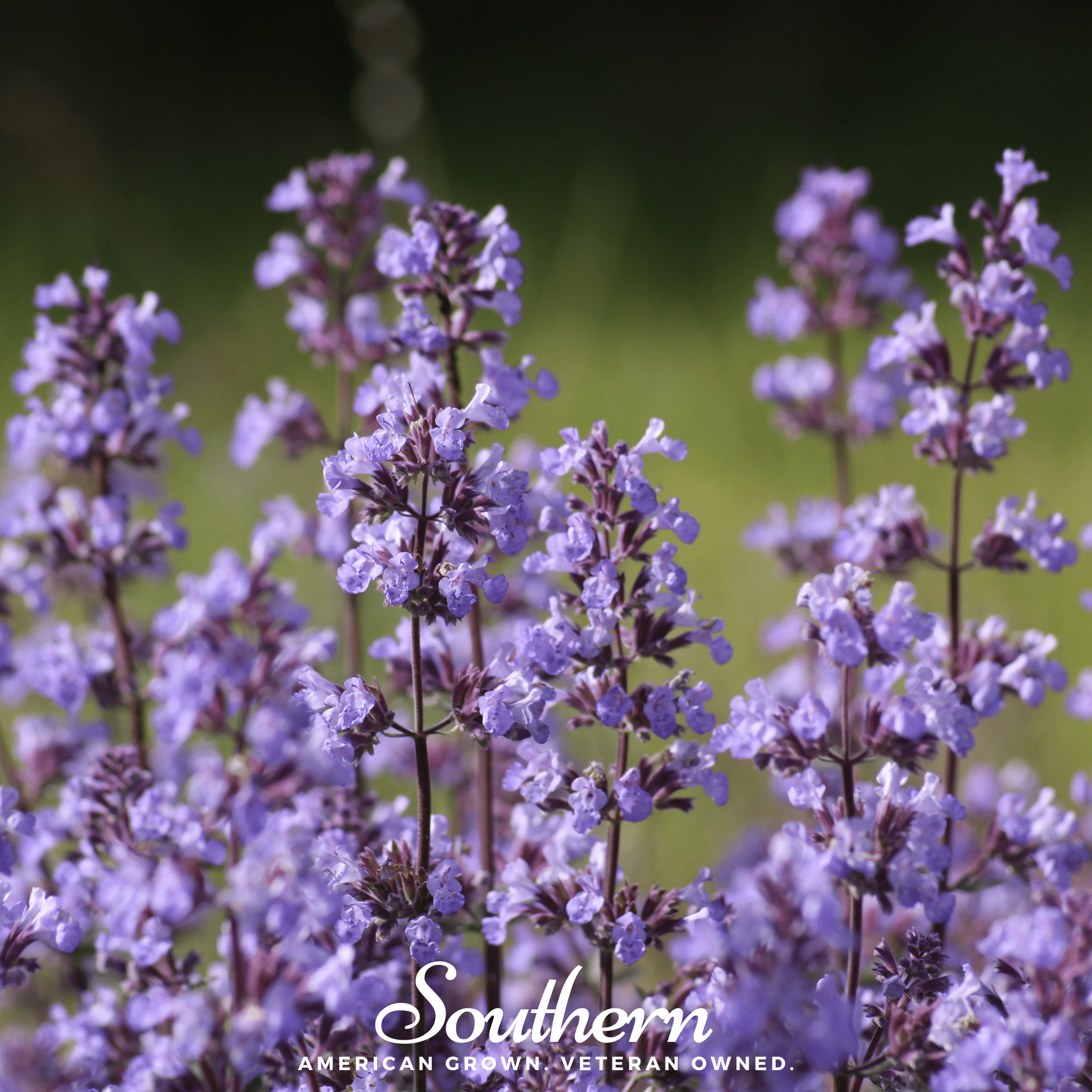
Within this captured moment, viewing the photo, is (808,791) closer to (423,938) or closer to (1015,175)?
(423,938)

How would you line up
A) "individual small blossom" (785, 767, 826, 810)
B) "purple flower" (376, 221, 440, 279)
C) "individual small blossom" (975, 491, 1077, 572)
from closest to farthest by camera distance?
"individual small blossom" (785, 767, 826, 810) → "purple flower" (376, 221, 440, 279) → "individual small blossom" (975, 491, 1077, 572)

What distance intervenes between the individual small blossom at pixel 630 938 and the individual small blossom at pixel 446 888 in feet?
0.72

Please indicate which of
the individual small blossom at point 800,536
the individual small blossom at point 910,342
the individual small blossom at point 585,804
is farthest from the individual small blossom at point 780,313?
the individual small blossom at point 585,804

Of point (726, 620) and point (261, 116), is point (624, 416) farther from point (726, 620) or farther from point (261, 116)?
point (261, 116)

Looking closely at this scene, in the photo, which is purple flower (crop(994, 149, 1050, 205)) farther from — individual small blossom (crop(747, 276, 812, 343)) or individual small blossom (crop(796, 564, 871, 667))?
individual small blossom (crop(747, 276, 812, 343))

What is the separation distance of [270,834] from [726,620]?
3.76 metres

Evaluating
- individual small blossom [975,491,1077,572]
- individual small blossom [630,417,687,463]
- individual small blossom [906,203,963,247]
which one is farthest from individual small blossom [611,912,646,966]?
individual small blossom [906,203,963,247]

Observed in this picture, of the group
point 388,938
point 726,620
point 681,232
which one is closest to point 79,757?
point 388,938

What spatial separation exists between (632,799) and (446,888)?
280 millimetres

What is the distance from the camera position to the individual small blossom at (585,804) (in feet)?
5.46

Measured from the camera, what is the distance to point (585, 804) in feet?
5.51

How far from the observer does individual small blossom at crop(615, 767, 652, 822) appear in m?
1.67

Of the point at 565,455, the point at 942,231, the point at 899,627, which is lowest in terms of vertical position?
the point at 899,627

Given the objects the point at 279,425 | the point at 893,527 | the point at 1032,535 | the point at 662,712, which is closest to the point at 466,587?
the point at 662,712
